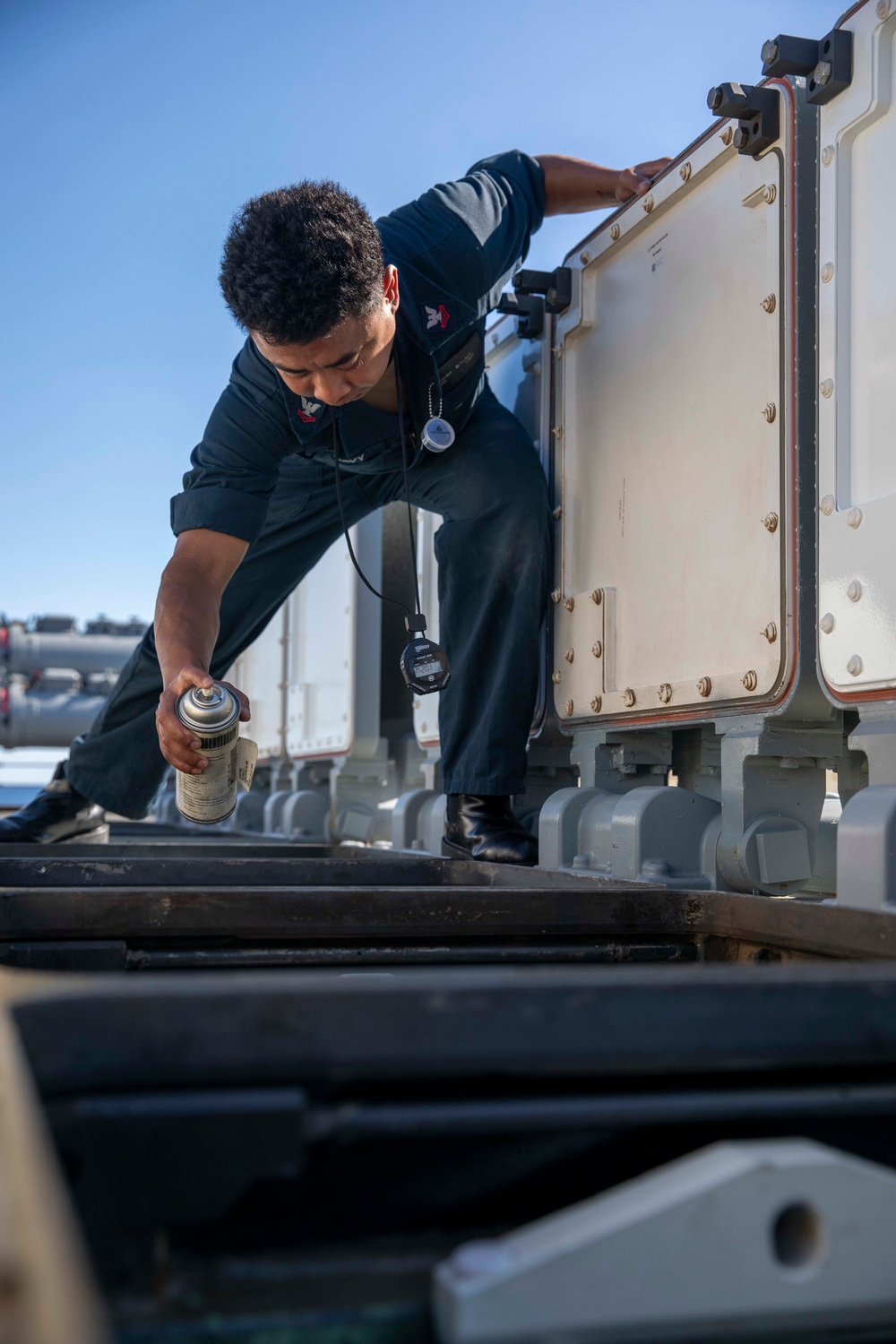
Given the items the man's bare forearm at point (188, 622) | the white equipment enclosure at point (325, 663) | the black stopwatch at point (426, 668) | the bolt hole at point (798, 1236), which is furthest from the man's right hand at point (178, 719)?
the white equipment enclosure at point (325, 663)

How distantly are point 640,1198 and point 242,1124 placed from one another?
216mm

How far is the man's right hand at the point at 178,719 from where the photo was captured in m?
2.17

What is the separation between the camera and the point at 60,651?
10.4m

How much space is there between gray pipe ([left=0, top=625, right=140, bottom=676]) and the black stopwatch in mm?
8122

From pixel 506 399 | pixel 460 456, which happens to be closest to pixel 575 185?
pixel 506 399

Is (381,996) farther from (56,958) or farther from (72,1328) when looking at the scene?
(56,958)

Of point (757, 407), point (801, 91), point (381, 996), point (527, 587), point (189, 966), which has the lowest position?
point (189, 966)

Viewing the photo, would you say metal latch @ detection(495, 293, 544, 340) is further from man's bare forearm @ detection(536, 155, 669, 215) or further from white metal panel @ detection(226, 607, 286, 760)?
white metal panel @ detection(226, 607, 286, 760)

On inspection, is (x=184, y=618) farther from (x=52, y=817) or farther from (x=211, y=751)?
(x=52, y=817)

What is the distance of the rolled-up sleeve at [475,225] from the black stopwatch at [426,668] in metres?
0.79

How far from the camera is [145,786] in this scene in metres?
3.32

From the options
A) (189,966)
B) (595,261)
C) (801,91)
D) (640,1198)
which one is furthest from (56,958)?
(595,261)

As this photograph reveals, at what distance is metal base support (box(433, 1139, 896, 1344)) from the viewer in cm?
59

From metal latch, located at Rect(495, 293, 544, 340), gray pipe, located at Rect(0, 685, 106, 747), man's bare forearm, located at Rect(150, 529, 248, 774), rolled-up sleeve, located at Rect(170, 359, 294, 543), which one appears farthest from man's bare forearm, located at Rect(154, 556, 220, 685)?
gray pipe, located at Rect(0, 685, 106, 747)
